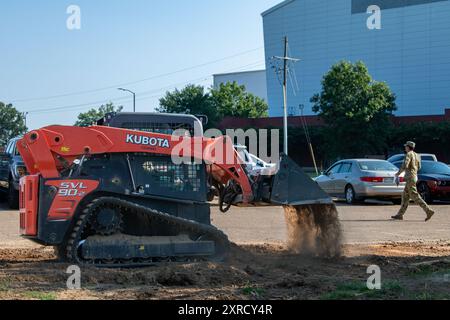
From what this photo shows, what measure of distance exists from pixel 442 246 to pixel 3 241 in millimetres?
7845

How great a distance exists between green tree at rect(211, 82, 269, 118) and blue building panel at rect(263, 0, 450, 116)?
25.0 feet

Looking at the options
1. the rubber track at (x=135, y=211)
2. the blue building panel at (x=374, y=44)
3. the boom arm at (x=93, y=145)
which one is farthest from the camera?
the blue building panel at (x=374, y=44)

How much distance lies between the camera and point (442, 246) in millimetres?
10648

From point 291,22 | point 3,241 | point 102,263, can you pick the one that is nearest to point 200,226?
point 102,263

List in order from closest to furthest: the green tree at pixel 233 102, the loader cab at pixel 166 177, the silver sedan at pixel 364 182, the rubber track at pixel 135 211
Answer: the rubber track at pixel 135 211 → the loader cab at pixel 166 177 → the silver sedan at pixel 364 182 → the green tree at pixel 233 102

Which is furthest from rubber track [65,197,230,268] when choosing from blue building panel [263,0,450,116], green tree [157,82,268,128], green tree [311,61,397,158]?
blue building panel [263,0,450,116]

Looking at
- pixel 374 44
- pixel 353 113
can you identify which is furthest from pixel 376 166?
pixel 374 44

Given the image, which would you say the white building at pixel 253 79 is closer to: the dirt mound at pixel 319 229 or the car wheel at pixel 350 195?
the car wheel at pixel 350 195

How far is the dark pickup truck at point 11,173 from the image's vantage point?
54.7 feet

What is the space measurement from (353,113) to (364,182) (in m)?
30.7

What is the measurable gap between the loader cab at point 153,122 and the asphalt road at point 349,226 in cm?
277

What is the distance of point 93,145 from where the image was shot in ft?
26.7

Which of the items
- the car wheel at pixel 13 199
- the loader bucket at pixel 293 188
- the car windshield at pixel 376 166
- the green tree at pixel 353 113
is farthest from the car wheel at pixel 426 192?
the green tree at pixel 353 113
